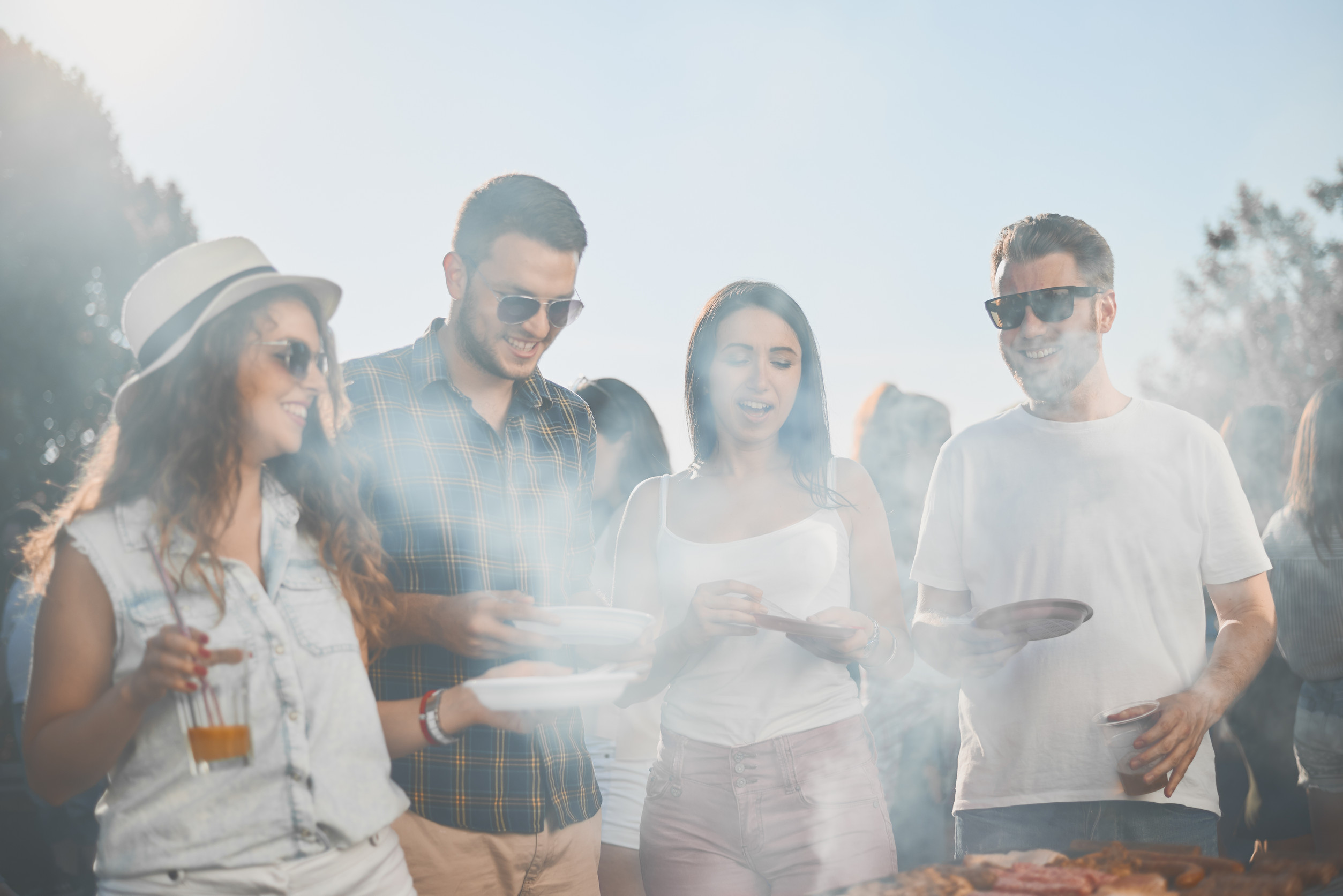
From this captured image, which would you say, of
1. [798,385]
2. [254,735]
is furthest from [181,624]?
[798,385]

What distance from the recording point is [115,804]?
155cm

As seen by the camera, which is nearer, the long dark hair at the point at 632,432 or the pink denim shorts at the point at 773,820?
the pink denim shorts at the point at 773,820

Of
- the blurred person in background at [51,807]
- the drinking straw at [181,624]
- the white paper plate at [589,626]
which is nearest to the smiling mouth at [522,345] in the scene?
the white paper plate at [589,626]

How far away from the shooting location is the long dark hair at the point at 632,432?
3848 millimetres

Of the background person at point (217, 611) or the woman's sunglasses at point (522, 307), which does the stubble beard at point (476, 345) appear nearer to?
the woman's sunglasses at point (522, 307)

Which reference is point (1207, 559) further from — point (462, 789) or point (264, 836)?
point (264, 836)

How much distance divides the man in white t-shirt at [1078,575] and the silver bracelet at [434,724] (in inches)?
50.0

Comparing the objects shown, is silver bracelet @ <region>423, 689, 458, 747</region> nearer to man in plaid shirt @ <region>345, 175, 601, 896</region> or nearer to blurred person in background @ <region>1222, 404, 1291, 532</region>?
man in plaid shirt @ <region>345, 175, 601, 896</region>

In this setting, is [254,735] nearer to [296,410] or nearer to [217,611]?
[217,611]

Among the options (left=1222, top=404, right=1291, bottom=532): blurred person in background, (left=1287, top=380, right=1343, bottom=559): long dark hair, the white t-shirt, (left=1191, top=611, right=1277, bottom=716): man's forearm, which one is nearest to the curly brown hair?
the white t-shirt

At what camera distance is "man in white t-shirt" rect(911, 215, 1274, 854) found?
2.24 metres

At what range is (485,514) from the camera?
2.35 meters

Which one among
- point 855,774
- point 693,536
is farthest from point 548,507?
point 855,774

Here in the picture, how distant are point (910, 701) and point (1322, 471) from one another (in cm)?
A: 193
